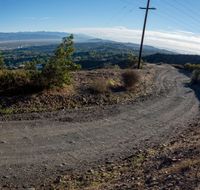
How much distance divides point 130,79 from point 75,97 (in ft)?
22.4

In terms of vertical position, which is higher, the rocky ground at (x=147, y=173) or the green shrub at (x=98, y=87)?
the green shrub at (x=98, y=87)

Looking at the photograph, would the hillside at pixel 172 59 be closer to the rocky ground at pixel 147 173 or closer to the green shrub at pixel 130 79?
the green shrub at pixel 130 79

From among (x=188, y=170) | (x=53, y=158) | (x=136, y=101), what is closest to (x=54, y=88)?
(x=136, y=101)

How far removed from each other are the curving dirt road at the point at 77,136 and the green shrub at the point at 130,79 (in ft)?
13.1

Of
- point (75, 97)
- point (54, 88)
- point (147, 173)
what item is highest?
point (54, 88)

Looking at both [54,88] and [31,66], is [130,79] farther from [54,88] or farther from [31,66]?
[54,88]

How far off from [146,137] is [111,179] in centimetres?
507

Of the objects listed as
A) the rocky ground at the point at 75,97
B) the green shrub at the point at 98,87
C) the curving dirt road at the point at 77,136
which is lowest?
the curving dirt road at the point at 77,136

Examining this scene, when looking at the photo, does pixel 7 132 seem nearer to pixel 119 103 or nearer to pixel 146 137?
pixel 146 137

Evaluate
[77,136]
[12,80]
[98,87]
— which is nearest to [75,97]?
[98,87]

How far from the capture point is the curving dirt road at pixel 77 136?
1108 centimetres

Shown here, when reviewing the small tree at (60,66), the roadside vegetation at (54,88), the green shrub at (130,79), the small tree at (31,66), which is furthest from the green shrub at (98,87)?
the small tree at (31,66)

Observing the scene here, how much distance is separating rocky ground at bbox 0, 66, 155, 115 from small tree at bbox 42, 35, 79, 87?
Result: 533mm

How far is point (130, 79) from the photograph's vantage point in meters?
25.8
